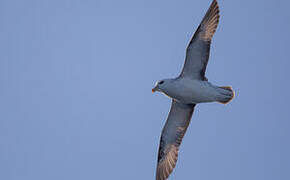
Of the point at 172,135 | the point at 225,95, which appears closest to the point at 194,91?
the point at 225,95

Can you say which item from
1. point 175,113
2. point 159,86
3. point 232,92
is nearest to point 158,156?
point 175,113

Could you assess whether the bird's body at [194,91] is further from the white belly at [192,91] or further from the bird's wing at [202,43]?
the bird's wing at [202,43]

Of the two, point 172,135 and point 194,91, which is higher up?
point 194,91

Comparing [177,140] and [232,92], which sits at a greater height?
[232,92]

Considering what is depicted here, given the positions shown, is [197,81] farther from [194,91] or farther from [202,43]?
[202,43]

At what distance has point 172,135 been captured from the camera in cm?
1271

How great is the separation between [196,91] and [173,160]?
2609mm

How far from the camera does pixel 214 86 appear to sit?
11.4 m

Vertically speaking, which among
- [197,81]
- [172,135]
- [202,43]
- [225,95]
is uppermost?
[202,43]

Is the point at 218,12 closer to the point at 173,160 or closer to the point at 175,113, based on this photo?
the point at 175,113

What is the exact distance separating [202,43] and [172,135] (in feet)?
10.7

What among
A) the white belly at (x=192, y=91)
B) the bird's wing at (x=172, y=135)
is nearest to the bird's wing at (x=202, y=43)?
the white belly at (x=192, y=91)

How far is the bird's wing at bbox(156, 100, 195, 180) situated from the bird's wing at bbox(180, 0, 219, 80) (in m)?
1.55

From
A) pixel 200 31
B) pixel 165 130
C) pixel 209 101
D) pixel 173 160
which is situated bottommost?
pixel 173 160
